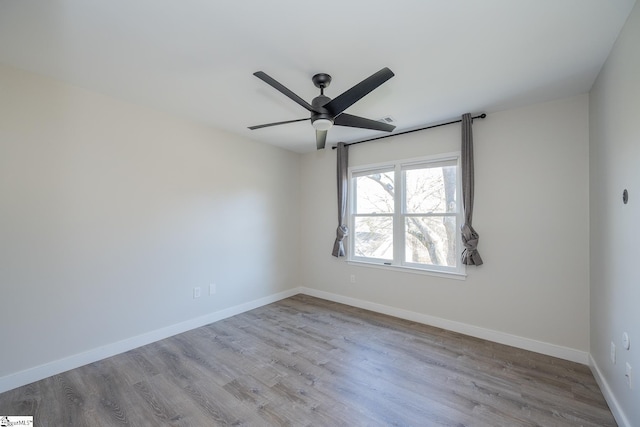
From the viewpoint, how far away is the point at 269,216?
4.39m

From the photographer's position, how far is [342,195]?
4.25m

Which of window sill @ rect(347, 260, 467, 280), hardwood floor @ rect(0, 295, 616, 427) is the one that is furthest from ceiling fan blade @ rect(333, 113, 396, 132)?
hardwood floor @ rect(0, 295, 616, 427)

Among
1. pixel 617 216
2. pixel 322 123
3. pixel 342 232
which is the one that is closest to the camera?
pixel 617 216

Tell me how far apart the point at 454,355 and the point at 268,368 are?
1820 millimetres

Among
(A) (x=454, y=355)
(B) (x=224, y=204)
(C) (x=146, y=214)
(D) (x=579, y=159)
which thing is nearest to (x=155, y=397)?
(C) (x=146, y=214)

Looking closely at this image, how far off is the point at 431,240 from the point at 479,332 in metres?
1.16

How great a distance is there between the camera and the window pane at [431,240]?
339 cm

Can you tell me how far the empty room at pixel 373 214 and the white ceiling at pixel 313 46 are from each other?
0.02 metres

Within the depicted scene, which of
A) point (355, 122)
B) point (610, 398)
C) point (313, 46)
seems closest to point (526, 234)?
point (610, 398)

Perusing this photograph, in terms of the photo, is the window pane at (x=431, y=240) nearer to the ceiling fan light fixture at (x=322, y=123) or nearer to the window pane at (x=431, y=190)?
the window pane at (x=431, y=190)

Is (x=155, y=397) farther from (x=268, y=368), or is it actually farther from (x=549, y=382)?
(x=549, y=382)

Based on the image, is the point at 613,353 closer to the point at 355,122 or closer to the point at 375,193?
the point at 355,122

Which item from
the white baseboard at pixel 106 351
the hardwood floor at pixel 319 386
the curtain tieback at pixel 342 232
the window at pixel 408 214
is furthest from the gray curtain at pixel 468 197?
the white baseboard at pixel 106 351

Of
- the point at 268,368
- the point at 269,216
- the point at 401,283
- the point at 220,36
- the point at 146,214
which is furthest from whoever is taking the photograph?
the point at 269,216
